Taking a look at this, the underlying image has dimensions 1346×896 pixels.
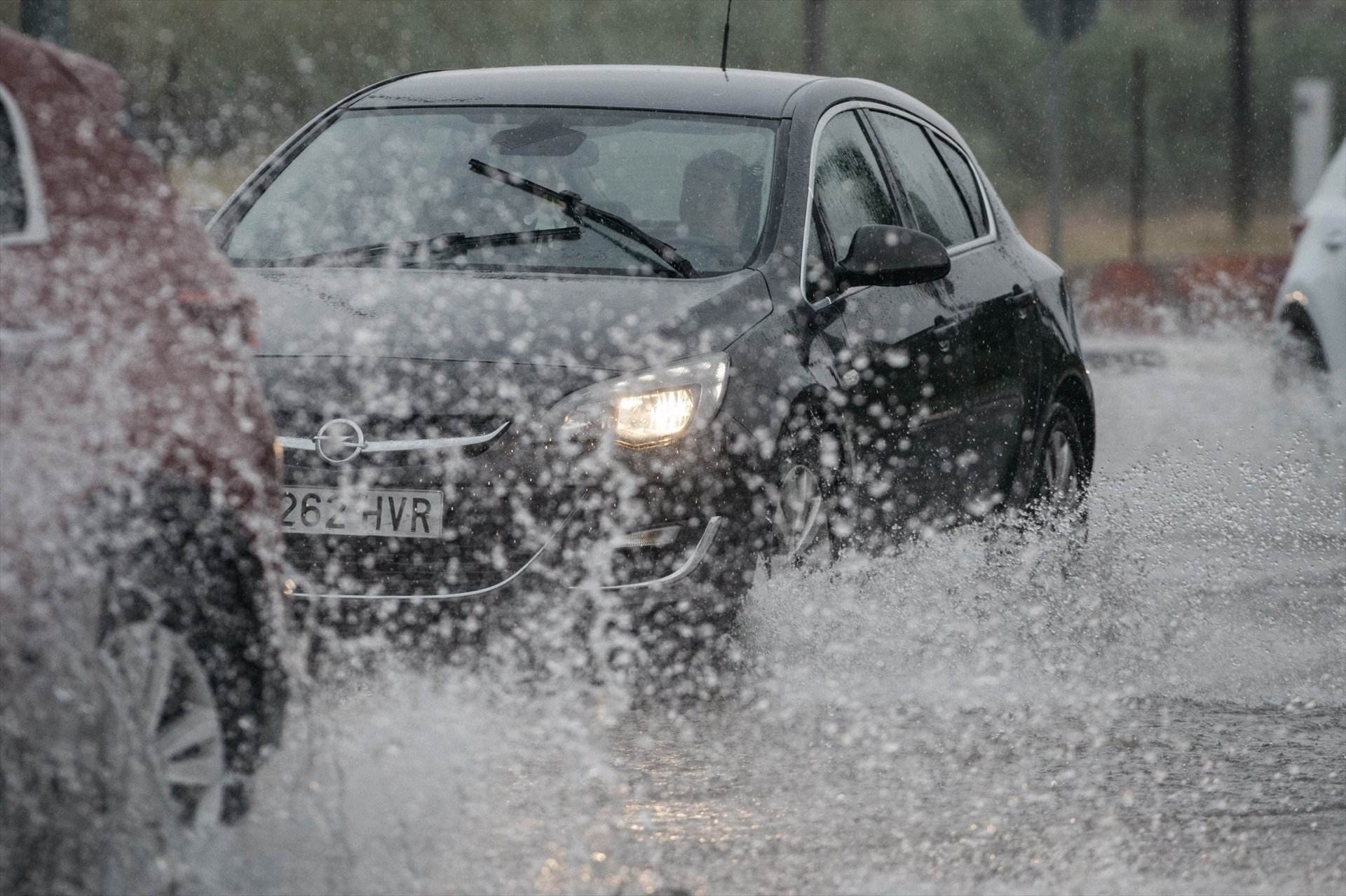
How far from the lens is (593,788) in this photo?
209 inches

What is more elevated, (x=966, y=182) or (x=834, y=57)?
(x=834, y=57)

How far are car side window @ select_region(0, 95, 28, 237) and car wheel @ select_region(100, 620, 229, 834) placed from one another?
2.32 feet

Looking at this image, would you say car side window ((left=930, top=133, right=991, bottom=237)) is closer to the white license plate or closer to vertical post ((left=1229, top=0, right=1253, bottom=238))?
the white license plate

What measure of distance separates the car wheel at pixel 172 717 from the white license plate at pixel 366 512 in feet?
4.84

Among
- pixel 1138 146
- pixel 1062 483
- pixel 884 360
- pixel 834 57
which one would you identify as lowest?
pixel 1062 483

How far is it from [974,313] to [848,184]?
2.04ft

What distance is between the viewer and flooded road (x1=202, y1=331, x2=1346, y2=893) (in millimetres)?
4641

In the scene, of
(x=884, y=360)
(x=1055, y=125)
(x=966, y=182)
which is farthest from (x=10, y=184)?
(x=1055, y=125)

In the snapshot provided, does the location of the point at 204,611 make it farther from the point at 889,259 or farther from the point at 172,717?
the point at 889,259

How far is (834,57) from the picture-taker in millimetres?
37688

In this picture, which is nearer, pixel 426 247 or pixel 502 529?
pixel 502 529

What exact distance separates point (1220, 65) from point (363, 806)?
128 ft

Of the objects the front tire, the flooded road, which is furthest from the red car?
the front tire

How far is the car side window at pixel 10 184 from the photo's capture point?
428 centimetres
